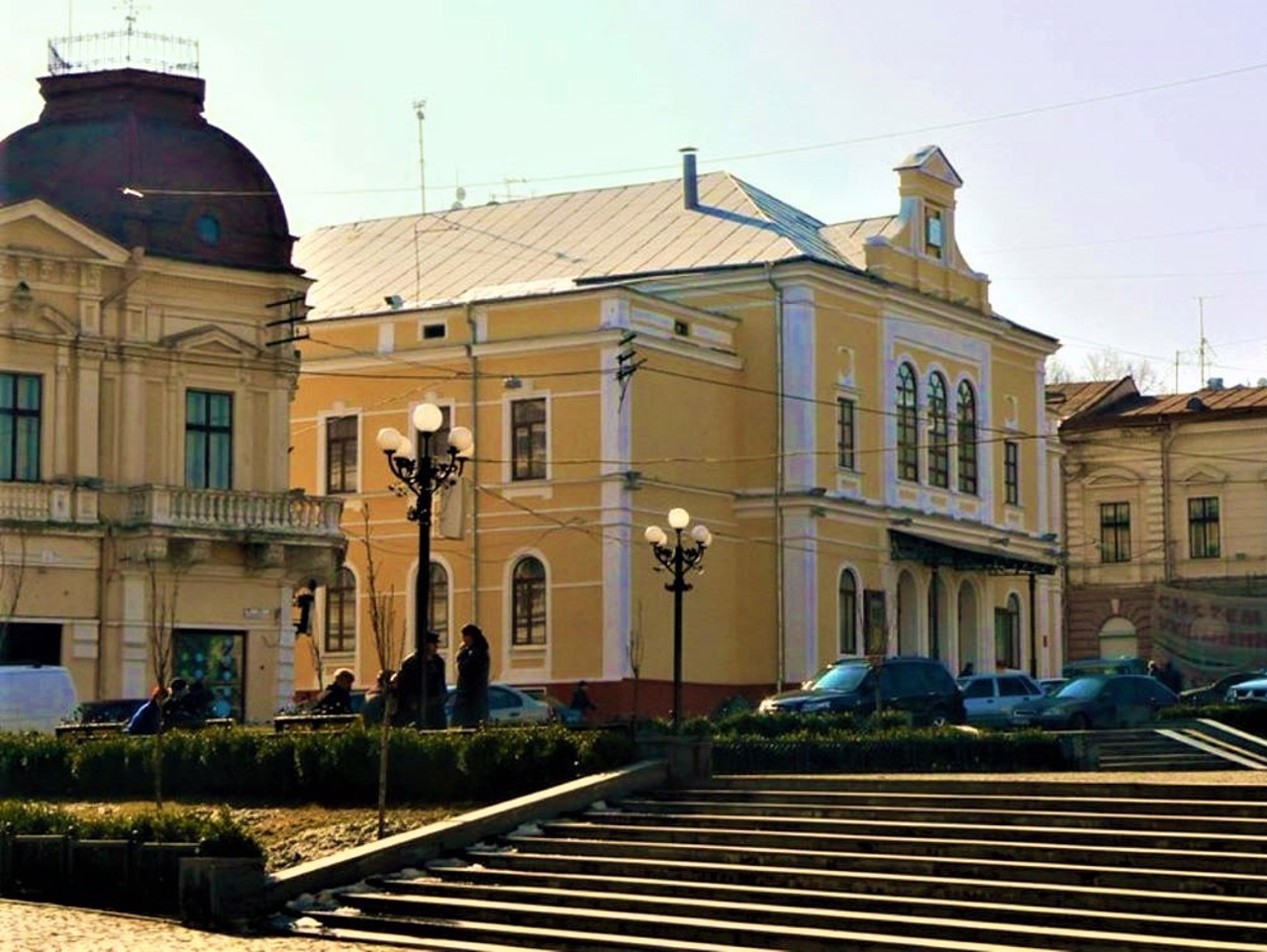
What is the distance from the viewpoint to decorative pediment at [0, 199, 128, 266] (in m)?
46.8

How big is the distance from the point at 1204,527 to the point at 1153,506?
1.78m

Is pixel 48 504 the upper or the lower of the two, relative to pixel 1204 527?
lower

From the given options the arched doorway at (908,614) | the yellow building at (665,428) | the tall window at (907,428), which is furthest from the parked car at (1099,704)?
the tall window at (907,428)

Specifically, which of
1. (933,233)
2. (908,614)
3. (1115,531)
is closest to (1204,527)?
(1115,531)

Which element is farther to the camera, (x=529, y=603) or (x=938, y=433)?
(x=938, y=433)

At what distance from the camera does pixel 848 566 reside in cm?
6312

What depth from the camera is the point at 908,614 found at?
6675 cm

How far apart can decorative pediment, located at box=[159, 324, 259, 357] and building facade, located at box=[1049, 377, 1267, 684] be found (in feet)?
123

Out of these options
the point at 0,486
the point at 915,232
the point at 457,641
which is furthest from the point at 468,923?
the point at 915,232

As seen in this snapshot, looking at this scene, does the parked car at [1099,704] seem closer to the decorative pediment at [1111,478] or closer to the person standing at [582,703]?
the person standing at [582,703]

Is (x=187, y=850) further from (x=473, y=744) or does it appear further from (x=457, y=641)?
(x=457, y=641)

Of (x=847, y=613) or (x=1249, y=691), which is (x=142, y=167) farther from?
(x=1249, y=691)

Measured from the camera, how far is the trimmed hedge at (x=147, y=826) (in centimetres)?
2517

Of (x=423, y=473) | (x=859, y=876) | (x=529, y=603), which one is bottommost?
(x=859, y=876)
